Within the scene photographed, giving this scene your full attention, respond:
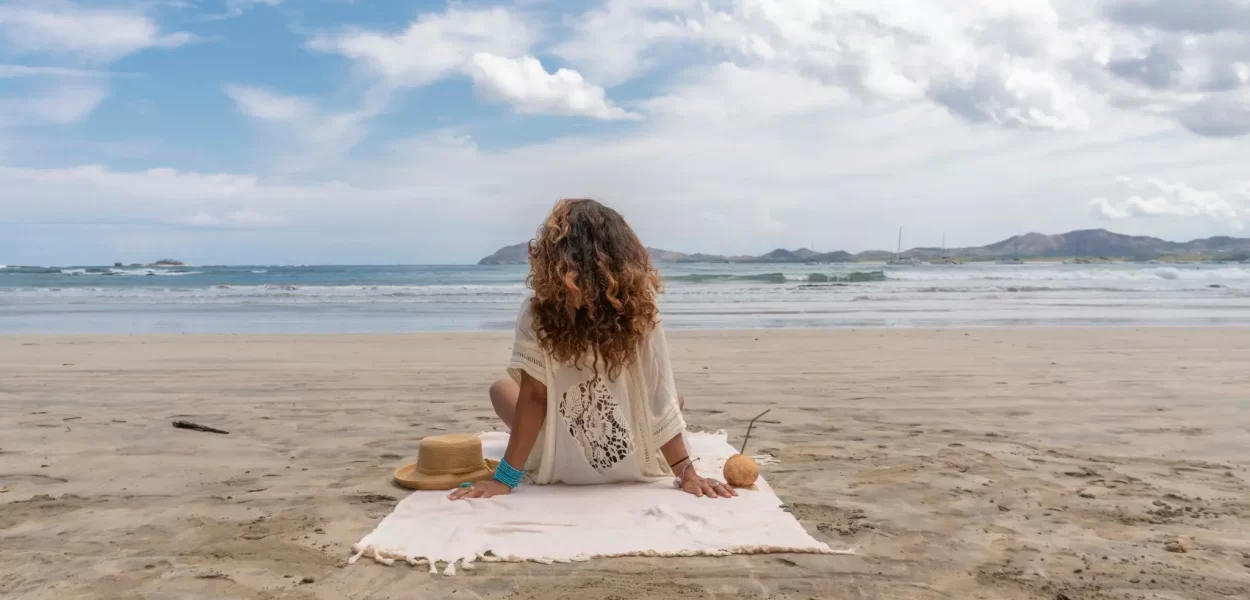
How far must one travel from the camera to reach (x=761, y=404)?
19.8ft

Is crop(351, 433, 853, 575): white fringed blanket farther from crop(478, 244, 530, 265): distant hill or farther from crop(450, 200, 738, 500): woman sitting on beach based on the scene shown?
crop(478, 244, 530, 265): distant hill

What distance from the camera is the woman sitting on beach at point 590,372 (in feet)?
10.9

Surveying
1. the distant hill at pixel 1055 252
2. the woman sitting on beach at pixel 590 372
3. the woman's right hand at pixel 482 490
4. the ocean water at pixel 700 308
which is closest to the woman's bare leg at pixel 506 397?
the woman sitting on beach at pixel 590 372

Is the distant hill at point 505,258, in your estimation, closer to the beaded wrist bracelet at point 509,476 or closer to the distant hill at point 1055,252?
the distant hill at point 1055,252

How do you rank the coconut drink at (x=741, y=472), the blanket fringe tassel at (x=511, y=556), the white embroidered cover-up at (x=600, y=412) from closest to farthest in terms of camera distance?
the blanket fringe tassel at (x=511, y=556), the white embroidered cover-up at (x=600, y=412), the coconut drink at (x=741, y=472)

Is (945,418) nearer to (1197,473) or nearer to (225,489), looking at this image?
(1197,473)

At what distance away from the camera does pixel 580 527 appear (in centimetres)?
312

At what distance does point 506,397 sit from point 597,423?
0.47 m

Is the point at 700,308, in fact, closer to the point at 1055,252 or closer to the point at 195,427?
the point at 195,427

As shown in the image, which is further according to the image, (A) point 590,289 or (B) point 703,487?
(B) point 703,487

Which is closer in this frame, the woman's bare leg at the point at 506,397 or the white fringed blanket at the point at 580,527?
the white fringed blanket at the point at 580,527

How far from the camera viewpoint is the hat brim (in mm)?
3666

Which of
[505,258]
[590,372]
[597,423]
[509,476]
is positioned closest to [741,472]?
[597,423]

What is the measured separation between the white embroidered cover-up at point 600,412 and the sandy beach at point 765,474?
72cm
